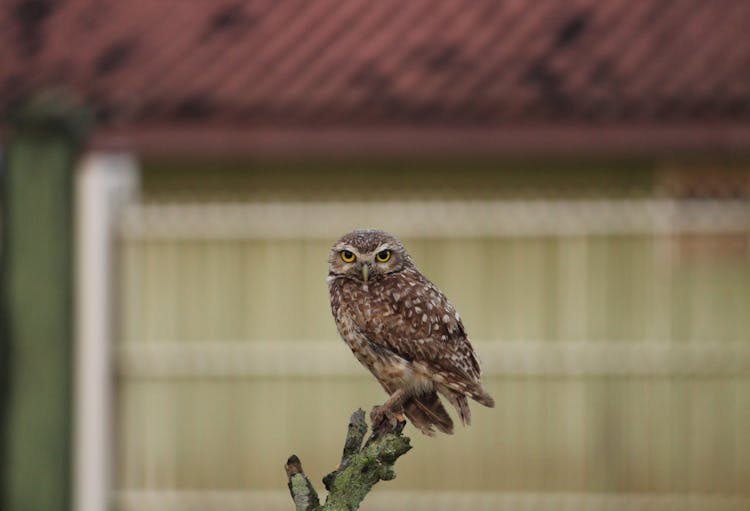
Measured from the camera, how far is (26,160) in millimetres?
11625

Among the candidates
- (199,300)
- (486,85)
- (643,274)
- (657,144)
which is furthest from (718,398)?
(199,300)

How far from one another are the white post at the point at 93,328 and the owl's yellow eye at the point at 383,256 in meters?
9.91

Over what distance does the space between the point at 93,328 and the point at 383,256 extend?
10208 mm

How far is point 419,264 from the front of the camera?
1295 cm

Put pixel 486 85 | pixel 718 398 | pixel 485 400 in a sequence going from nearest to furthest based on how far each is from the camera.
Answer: pixel 485 400
pixel 486 85
pixel 718 398

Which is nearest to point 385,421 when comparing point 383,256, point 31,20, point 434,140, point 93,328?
point 383,256

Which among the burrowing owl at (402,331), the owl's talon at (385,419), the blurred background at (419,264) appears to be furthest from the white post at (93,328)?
the owl's talon at (385,419)

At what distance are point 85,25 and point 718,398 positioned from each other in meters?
6.08

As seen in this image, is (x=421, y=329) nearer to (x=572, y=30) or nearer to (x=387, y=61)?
(x=387, y=61)

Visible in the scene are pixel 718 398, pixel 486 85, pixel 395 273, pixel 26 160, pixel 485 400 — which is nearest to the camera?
pixel 485 400

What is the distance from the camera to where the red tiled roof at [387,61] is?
12.4 meters

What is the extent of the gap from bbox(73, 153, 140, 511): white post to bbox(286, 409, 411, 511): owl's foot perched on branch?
32.9 feet

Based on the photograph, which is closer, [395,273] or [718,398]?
[395,273]

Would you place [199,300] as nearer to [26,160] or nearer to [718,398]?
[26,160]
